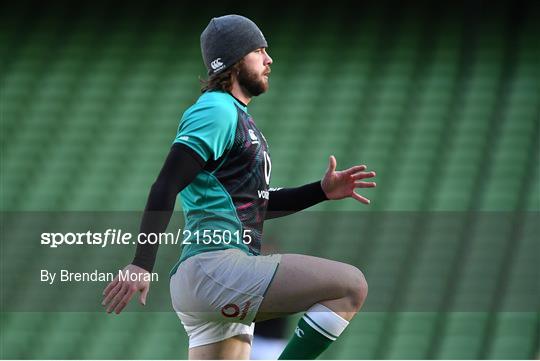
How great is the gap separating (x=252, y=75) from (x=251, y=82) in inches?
1.0

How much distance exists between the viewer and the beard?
3396 millimetres

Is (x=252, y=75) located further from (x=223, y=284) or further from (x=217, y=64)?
(x=223, y=284)

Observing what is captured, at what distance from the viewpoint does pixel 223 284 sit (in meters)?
3.12

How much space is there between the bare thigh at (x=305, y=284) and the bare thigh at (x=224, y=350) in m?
0.25

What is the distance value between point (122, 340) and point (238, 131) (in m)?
3.47

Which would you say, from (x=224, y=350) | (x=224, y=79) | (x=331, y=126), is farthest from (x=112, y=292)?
(x=331, y=126)

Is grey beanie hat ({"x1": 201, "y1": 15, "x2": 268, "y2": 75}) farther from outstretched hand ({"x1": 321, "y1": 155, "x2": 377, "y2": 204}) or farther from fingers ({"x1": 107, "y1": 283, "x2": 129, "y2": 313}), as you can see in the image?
fingers ({"x1": 107, "y1": 283, "x2": 129, "y2": 313})

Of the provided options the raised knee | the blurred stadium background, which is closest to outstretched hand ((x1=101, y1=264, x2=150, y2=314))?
the raised knee

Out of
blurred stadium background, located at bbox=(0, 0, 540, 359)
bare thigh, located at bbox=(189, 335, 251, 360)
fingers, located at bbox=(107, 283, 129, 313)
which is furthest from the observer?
blurred stadium background, located at bbox=(0, 0, 540, 359)

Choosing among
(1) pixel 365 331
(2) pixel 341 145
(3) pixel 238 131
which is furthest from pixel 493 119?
(3) pixel 238 131

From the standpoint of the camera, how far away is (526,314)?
6.46 m

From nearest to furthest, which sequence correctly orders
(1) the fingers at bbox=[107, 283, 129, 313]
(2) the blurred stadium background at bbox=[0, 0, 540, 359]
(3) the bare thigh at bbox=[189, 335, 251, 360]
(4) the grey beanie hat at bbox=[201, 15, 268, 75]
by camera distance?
(1) the fingers at bbox=[107, 283, 129, 313] < (3) the bare thigh at bbox=[189, 335, 251, 360] < (4) the grey beanie hat at bbox=[201, 15, 268, 75] < (2) the blurred stadium background at bbox=[0, 0, 540, 359]

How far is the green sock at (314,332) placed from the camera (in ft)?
10.3

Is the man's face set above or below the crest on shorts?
above
